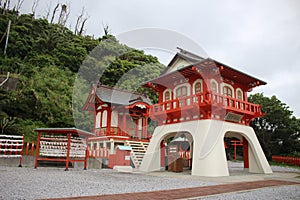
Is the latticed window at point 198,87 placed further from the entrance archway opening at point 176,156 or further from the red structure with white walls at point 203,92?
the entrance archway opening at point 176,156

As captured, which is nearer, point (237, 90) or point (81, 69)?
point (237, 90)

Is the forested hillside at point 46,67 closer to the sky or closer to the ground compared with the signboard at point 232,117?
closer to the sky

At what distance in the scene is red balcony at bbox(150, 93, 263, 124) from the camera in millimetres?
11523

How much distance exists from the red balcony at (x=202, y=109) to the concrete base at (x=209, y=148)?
41cm

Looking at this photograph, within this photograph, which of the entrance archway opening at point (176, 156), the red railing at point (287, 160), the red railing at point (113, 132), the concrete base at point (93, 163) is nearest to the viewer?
the entrance archway opening at point (176, 156)

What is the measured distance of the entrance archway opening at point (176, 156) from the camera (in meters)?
13.5

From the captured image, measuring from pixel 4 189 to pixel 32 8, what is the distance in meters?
42.9

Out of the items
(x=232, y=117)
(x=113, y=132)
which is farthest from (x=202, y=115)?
(x=113, y=132)

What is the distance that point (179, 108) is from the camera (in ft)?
40.6

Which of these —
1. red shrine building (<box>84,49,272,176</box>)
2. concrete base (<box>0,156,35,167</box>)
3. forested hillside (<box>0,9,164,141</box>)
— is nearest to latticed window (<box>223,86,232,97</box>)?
red shrine building (<box>84,49,272,176</box>)

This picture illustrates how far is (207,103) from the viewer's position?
1106cm

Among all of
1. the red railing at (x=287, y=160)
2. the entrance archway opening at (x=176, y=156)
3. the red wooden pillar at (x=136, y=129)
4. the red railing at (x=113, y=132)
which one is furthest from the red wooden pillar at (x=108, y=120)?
the red railing at (x=287, y=160)

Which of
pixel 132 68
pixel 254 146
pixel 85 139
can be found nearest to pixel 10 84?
pixel 85 139

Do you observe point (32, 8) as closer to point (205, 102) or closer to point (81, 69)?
point (81, 69)
